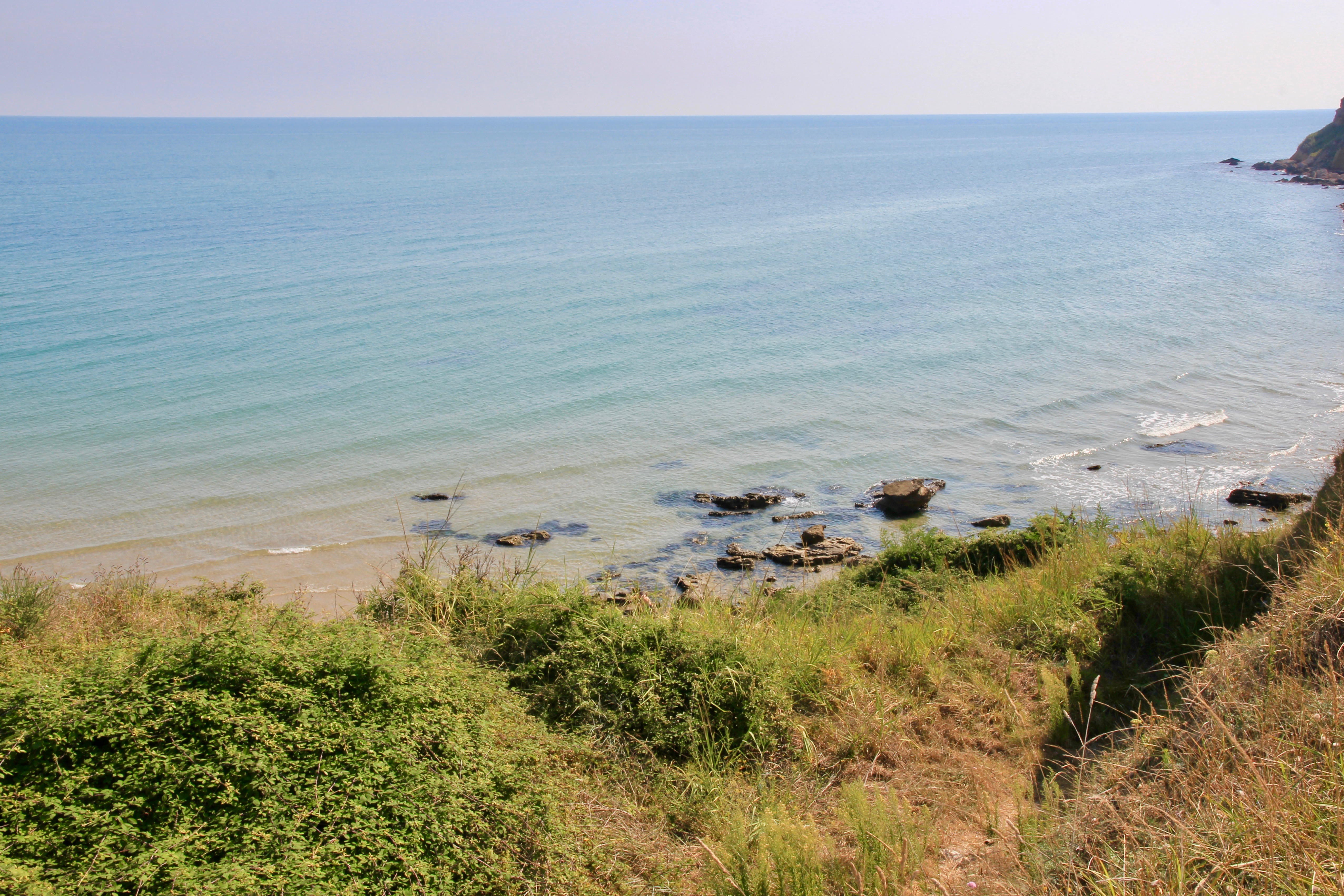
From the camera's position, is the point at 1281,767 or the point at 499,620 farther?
the point at 499,620

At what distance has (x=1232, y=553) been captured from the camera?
792 centimetres

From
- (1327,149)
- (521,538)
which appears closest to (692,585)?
(521,538)

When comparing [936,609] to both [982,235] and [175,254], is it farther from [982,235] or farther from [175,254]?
[982,235]

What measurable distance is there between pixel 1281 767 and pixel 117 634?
874 cm

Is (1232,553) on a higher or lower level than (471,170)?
lower

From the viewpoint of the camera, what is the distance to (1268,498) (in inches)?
664

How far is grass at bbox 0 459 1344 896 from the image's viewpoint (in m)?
3.94

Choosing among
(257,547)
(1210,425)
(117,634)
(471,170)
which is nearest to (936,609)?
(117,634)

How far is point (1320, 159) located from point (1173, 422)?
283ft

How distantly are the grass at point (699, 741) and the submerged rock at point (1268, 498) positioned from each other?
9930 millimetres

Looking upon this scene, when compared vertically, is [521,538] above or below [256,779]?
below

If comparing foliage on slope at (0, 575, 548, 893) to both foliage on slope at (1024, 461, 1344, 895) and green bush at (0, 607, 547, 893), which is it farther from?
foliage on slope at (1024, 461, 1344, 895)

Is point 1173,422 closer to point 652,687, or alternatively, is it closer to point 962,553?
point 962,553

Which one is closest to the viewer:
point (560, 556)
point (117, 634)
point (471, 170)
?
point (117, 634)
